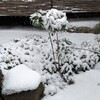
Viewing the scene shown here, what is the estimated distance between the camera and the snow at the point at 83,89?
26.5 ft

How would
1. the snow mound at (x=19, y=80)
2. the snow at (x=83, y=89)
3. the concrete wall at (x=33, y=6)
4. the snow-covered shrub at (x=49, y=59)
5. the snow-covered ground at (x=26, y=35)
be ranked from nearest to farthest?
the snow mound at (x=19, y=80), the snow at (x=83, y=89), the snow-covered shrub at (x=49, y=59), the snow-covered ground at (x=26, y=35), the concrete wall at (x=33, y=6)

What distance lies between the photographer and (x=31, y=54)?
9.25 metres

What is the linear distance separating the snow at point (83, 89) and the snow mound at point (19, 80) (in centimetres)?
72

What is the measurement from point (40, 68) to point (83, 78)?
3.91 feet

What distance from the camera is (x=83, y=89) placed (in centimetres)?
836

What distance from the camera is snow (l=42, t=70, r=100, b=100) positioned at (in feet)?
26.5

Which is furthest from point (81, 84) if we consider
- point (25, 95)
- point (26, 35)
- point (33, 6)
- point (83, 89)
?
point (33, 6)

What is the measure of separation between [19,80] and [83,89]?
173 centimetres

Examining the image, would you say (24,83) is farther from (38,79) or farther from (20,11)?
(20,11)

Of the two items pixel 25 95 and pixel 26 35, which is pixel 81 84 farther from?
pixel 26 35

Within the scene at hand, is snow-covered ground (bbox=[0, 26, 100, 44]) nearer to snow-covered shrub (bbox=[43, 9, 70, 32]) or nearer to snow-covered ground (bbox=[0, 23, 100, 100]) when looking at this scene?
snow-covered ground (bbox=[0, 23, 100, 100])

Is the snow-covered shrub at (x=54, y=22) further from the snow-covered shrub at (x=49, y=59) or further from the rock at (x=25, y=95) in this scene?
the rock at (x=25, y=95)

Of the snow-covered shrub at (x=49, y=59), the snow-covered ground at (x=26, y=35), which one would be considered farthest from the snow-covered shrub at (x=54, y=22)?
the snow-covered ground at (x=26, y=35)

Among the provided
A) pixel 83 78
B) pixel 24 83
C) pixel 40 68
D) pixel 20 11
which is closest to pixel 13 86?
pixel 24 83
